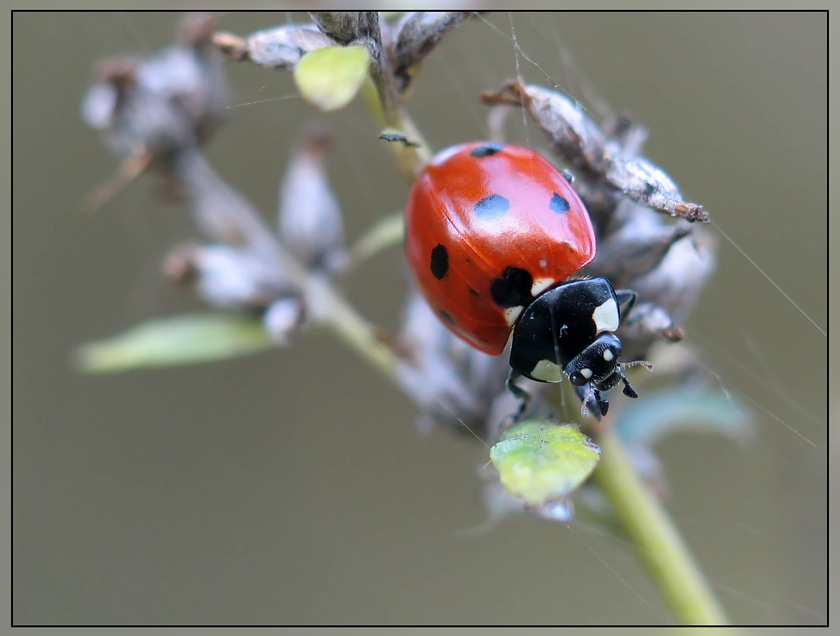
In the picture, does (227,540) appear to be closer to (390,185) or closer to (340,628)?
(340,628)

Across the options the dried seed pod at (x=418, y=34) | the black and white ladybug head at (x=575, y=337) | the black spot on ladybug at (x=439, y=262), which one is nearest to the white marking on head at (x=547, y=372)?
the black and white ladybug head at (x=575, y=337)

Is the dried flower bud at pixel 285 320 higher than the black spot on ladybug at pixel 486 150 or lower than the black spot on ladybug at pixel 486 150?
lower

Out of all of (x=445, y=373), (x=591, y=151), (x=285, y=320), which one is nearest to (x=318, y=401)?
(x=285, y=320)

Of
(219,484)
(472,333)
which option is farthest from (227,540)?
(472,333)

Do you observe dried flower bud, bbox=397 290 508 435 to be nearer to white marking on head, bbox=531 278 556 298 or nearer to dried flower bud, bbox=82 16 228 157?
white marking on head, bbox=531 278 556 298

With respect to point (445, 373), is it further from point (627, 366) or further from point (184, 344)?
point (184, 344)

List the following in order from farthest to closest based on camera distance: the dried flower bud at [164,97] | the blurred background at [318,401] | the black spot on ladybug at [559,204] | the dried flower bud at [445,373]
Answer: the blurred background at [318,401]
the dried flower bud at [164,97]
the dried flower bud at [445,373]
the black spot on ladybug at [559,204]

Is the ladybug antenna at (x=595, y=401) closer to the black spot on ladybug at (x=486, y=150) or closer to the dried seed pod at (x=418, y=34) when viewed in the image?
the black spot on ladybug at (x=486, y=150)
